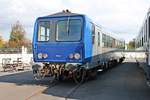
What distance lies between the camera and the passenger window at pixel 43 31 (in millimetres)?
15305

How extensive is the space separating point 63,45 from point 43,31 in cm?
143

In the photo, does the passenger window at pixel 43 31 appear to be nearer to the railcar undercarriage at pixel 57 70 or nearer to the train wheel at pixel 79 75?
the railcar undercarriage at pixel 57 70

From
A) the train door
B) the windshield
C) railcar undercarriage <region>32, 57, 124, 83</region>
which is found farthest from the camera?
the train door

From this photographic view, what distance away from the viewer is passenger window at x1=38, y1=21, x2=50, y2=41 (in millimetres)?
15305

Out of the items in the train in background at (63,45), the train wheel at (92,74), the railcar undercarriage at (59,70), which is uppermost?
the train in background at (63,45)

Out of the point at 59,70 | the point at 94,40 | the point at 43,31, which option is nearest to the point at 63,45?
the point at 59,70

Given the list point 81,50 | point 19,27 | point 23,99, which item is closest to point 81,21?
point 81,50

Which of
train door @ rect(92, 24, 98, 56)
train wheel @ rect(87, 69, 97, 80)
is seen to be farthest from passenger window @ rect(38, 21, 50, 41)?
train wheel @ rect(87, 69, 97, 80)

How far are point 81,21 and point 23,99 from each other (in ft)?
17.4

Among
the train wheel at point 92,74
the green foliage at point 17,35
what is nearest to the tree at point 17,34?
the green foliage at point 17,35

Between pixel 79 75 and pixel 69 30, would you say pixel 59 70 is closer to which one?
pixel 79 75

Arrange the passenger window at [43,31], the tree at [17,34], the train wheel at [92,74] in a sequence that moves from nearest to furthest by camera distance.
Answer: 1. the passenger window at [43,31]
2. the train wheel at [92,74]
3. the tree at [17,34]

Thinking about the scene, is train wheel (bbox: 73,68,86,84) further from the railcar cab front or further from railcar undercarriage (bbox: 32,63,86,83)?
the railcar cab front

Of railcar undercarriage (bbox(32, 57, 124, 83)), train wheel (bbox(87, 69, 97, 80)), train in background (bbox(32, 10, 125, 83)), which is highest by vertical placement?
train in background (bbox(32, 10, 125, 83))
